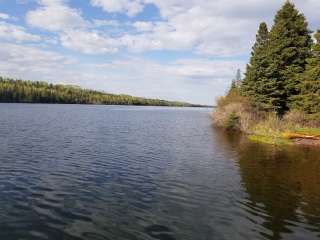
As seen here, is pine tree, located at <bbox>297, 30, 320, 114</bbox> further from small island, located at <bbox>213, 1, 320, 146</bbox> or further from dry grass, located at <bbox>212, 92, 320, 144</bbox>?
dry grass, located at <bbox>212, 92, 320, 144</bbox>

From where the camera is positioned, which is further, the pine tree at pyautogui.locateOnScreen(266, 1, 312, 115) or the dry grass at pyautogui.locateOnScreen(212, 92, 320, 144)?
the pine tree at pyautogui.locateOnScreen(266, 1, 312, 115)

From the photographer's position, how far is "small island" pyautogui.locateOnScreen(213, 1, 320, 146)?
45500 mm

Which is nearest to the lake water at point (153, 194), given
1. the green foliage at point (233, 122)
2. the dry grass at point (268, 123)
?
the dry grass at point (268, 123)

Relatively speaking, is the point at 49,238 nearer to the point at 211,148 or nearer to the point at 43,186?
the point at 43,186

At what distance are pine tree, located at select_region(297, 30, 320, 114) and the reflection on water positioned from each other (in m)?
12.3

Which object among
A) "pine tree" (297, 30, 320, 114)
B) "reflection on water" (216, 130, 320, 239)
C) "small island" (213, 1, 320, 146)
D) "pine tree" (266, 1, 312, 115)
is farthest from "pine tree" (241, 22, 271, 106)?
"reflection on water" (216, 130, 320, 239)

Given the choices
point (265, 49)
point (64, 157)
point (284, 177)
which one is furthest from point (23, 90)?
point (284, 177)

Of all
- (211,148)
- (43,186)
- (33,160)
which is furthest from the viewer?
(211,148)

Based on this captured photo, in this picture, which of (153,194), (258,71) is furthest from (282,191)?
(258,71)

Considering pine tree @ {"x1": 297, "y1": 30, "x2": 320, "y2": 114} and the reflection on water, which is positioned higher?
pine tree @ {"x1": 297, "y1": 30, "x2": 320, "y2": 114}

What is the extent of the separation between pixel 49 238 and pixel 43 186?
6.96 meters

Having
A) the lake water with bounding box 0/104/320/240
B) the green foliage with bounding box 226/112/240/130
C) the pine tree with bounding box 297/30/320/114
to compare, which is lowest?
the lake water with bounding box 0/104/320/240

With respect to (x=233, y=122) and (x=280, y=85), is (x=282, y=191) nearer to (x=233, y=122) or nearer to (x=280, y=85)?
(x=280, y=85)

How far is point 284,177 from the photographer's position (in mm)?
22844
